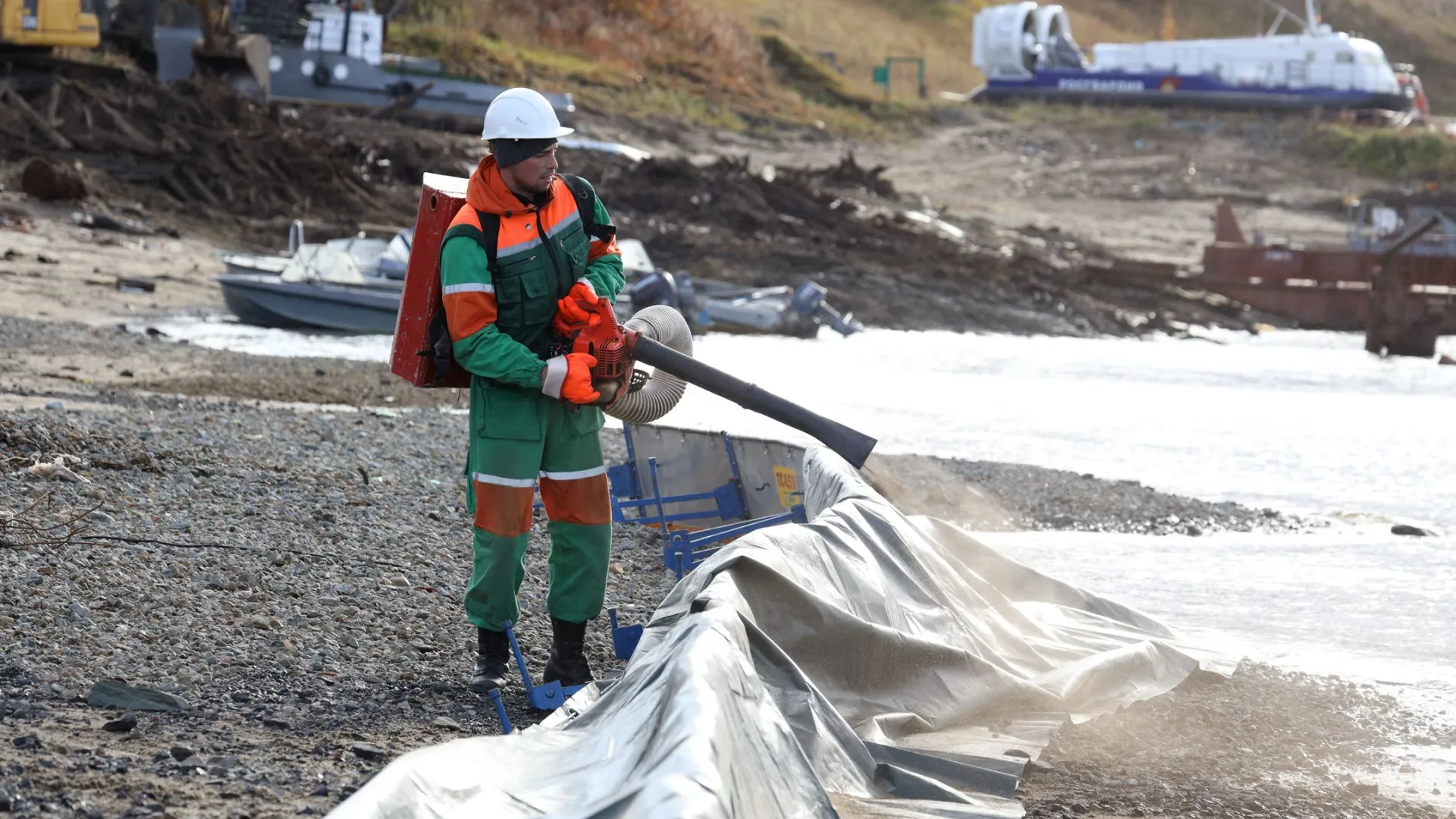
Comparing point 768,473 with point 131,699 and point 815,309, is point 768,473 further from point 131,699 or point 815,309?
point 815,309

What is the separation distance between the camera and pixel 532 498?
498cm

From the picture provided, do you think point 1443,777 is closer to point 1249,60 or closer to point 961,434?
point 961,434

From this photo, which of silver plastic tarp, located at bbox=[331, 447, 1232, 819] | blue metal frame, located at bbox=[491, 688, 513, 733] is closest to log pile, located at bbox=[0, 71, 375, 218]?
silver plastic tarp, located at bbox=[331, 447, 1232, 819]

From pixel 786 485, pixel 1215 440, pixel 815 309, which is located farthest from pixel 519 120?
pixel 815 309

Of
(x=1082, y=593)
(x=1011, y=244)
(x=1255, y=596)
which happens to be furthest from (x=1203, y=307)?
(x=1082, y=593)

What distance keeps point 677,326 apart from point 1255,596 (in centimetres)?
392

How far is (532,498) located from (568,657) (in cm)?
56

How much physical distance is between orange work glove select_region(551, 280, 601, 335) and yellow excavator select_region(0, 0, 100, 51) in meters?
24.0

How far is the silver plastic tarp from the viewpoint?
3.34 meters

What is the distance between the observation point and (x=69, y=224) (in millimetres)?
20766

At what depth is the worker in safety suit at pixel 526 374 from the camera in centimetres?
484

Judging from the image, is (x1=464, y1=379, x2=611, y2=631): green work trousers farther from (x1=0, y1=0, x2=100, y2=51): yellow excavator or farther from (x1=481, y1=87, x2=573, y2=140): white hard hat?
(x1=0, y1=0, x2=100, y2=51): yellow excavator

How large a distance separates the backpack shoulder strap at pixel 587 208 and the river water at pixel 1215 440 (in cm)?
316

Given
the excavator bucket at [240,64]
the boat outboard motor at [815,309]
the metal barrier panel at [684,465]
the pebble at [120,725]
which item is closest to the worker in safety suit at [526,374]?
the pebble at [120,725]
